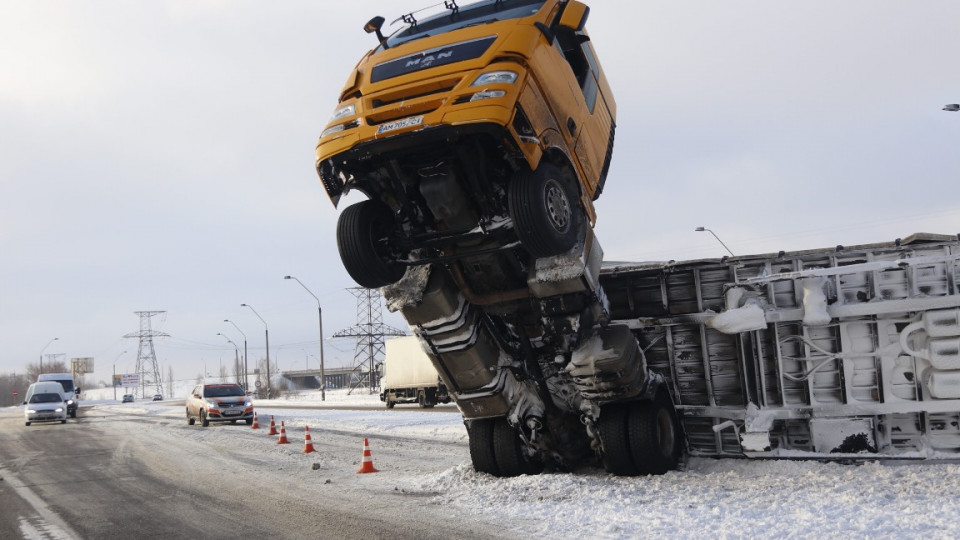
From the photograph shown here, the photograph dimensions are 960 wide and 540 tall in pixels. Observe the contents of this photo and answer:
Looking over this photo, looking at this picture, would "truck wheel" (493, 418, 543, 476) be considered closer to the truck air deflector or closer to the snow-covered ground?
the snow-covered ground

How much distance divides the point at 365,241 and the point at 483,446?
320cm

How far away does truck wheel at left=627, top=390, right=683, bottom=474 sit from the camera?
23.7 feet

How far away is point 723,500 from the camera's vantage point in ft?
20.6

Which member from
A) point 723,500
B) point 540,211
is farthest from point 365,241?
point 723,500

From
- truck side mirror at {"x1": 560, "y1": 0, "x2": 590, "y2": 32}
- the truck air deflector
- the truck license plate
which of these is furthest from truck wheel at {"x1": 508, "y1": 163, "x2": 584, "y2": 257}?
truck side mirror at {"x1": 560, "y1": 0, "x2": 590, "y2": 32}

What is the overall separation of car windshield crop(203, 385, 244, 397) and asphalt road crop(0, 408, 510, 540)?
32.2 ft

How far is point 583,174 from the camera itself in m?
6.52

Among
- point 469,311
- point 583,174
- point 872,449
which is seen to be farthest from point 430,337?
point 872,449

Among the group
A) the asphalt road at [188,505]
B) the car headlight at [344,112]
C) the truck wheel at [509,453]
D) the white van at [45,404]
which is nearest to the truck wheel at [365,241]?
the car headlight at [344,112]

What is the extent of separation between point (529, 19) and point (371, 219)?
2.16 m

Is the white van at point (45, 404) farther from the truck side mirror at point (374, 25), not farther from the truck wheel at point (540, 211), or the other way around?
the truck wheel at point (540, 211)

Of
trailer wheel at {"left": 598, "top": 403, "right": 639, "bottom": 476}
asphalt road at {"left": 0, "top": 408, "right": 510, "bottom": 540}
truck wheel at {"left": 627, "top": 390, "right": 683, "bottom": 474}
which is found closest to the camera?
asphalt road at {"left": 0, "top": 408, "right": 510, "bottom": 540}

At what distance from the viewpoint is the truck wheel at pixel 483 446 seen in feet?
26.8

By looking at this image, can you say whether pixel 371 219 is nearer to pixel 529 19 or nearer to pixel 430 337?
pixel 430 337
